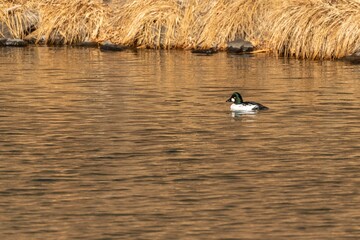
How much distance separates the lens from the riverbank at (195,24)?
1209 inches

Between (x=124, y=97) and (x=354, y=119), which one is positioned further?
(x=124, y=97)

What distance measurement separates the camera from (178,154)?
56.6 feet

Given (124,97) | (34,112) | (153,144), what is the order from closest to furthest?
(153,144), (34,112), (124,97)

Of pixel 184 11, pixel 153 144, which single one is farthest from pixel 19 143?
pixel 184 11

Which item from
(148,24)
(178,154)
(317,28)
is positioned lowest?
A: (178,154)

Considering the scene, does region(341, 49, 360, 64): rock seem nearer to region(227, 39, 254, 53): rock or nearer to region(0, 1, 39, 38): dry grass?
region(227, 39, 254, 53): rock

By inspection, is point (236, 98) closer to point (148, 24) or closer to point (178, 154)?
point (178, 154)

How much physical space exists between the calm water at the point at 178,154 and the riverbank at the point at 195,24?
6.47ft

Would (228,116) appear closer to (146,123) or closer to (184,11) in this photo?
(146,123)

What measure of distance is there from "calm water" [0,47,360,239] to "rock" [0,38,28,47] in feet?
22.2

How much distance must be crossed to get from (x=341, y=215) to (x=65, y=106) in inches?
394

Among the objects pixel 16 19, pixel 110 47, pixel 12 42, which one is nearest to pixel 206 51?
pixel 110 47

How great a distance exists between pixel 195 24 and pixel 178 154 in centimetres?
1694

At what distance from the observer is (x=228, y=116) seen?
2158cm
